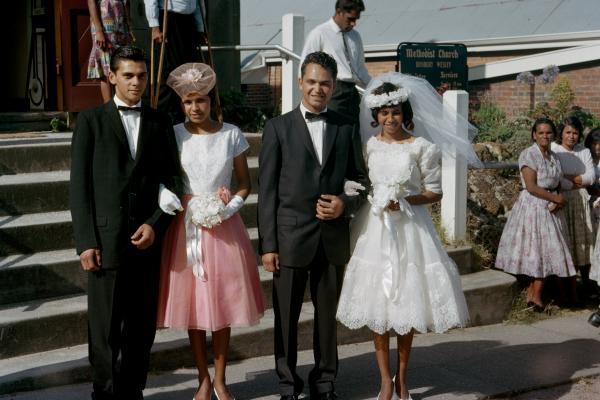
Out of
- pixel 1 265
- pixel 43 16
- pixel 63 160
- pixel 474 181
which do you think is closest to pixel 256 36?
pixel 43 16

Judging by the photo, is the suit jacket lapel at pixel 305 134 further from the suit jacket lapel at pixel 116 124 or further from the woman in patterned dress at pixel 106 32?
the woman in patterned dress at pixel 106 32

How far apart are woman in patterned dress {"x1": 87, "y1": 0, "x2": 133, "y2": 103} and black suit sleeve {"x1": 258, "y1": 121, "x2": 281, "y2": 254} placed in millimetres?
2917

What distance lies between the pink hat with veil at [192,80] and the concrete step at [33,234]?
75.2 inches

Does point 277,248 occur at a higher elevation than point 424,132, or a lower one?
lower

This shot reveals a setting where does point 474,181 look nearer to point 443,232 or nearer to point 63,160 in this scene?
point 443,232

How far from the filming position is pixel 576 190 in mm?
8289

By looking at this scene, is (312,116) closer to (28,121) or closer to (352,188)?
(352,188)

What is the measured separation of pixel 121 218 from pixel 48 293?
160 cm

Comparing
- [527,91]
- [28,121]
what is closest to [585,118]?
[527,91]

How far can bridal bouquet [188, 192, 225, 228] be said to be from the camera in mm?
4914

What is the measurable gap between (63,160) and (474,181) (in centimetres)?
403

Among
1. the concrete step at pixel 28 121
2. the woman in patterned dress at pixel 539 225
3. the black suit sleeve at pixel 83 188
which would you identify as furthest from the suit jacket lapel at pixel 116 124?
the concrete step at pixel 28 121

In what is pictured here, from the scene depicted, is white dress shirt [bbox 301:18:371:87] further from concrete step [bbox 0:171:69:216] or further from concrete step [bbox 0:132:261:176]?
concrete step [bbox 0:171:69:216]

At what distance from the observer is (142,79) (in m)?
4.84
